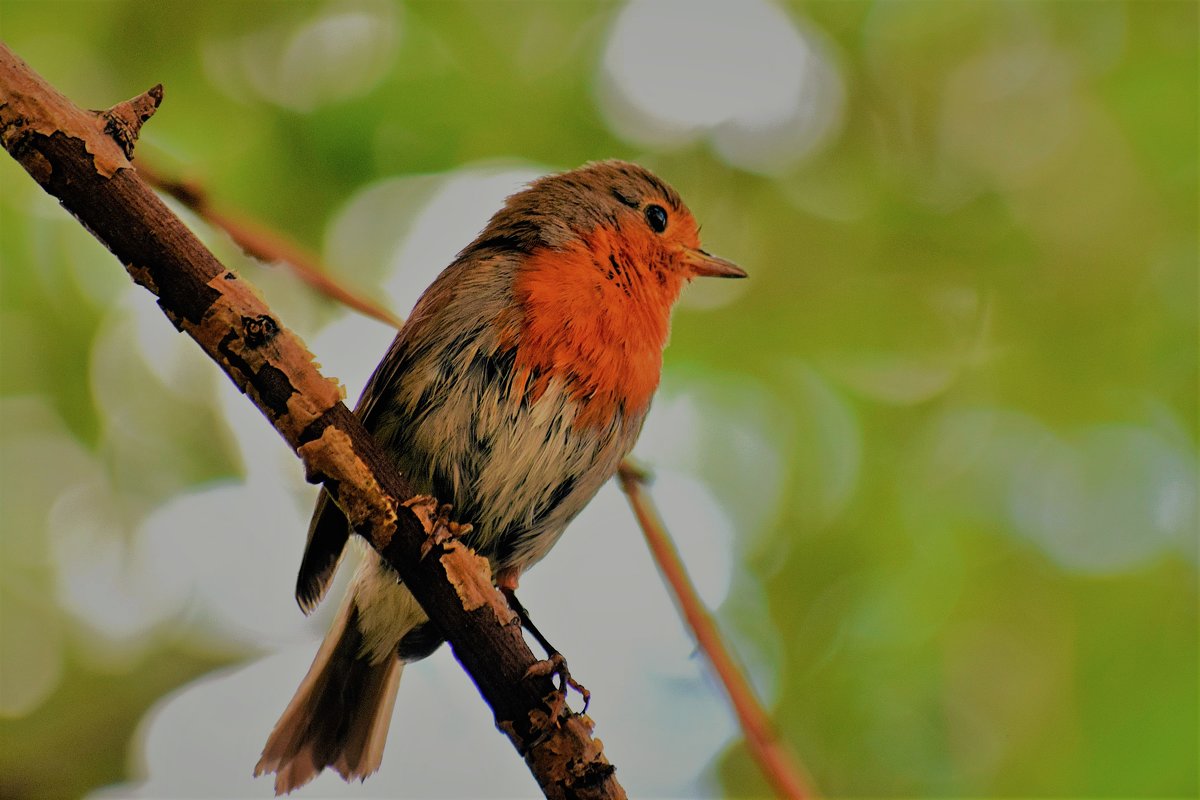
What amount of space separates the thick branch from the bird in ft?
2.34

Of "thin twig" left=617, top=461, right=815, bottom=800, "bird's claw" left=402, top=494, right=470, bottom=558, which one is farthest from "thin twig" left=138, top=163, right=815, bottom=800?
"bird's claw" left=402, top=494, right=470, bottom=558

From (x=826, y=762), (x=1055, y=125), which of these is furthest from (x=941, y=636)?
(x=1055, y=125)

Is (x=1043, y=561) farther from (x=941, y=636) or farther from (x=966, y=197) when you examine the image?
(x=966, y=197)

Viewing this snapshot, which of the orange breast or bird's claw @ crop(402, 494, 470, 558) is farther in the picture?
the orange breast

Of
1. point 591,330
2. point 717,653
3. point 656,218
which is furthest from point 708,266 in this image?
point 717,653

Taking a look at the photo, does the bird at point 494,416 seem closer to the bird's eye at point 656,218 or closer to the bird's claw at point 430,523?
the bird's eye at point 656,218

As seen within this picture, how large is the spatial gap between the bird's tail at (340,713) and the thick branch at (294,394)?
3.96ft

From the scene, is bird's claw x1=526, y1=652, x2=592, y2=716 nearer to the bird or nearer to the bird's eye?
the bird

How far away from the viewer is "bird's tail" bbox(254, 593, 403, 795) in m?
3.53

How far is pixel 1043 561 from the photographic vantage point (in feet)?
15.2

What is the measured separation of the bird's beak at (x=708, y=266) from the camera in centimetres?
409

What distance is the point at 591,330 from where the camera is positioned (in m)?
3.26

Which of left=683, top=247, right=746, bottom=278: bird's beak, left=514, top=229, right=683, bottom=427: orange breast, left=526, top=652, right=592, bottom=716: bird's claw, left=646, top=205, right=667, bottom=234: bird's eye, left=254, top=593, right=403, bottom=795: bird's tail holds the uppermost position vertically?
left=646, top=205, right=667, bottom=234: bird's eye

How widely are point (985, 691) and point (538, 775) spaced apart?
2578mm
